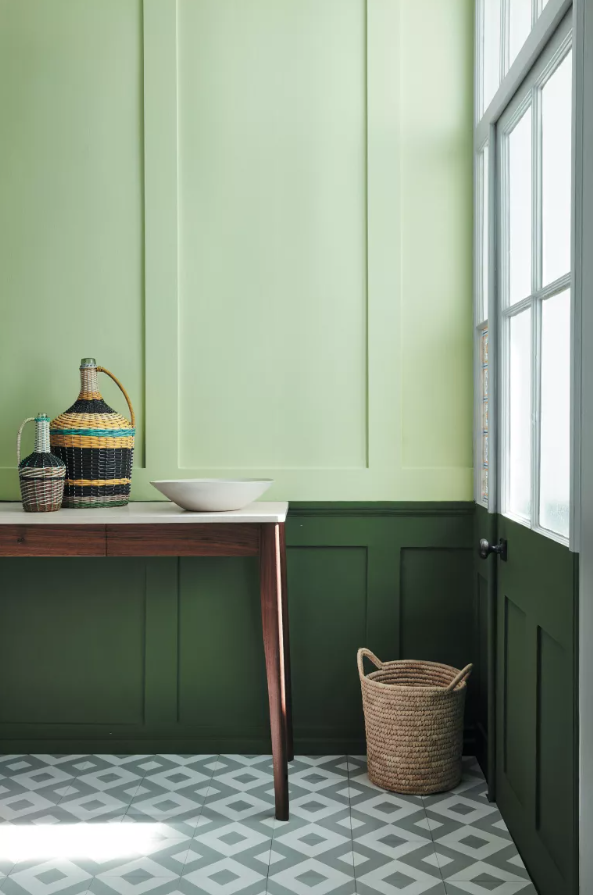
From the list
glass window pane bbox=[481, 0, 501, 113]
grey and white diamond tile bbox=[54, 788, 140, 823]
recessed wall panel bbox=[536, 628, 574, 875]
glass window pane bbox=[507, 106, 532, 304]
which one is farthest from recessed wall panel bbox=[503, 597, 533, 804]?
glass window pane bbox=[481, 0, 501, 113]

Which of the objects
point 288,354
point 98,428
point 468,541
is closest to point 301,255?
point 288,354

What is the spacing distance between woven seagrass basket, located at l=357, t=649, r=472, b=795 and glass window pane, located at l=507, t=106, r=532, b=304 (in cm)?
122

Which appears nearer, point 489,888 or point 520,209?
point 489,888

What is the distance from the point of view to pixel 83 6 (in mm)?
2857

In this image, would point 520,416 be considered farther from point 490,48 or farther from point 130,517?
point 490,48

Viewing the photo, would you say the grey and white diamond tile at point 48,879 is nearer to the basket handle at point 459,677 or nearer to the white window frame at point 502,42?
the basket handle at point 459,677

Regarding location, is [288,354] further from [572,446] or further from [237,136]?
[572,446]

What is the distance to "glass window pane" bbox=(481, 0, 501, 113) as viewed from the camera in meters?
2.51

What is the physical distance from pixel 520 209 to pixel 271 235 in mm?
959

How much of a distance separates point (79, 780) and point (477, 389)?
188cm

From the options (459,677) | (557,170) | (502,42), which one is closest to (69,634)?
(459,677)

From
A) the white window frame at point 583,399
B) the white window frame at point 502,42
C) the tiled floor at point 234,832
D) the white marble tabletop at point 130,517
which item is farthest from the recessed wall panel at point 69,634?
the white window frame at point 502,42

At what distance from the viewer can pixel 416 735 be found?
2.51 meters

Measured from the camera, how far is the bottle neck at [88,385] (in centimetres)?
267
